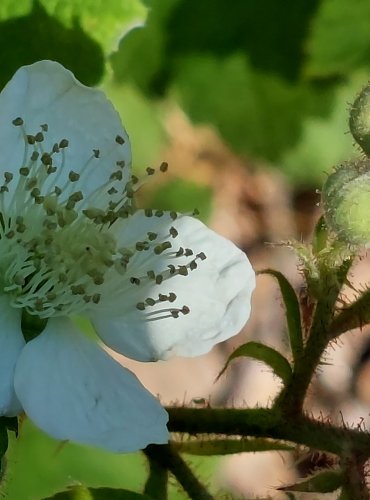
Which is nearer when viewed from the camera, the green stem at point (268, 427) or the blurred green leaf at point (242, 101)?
the green stem at point (268, 427)

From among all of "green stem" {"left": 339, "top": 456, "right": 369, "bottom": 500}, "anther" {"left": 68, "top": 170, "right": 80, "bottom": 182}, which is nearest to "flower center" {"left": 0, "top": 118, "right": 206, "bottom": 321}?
"anther" {"left": 68, "top": 170, "right": 80, "bottom": 182}

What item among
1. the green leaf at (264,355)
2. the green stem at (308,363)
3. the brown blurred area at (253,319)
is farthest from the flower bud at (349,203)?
the brown blurred area at (253,319)

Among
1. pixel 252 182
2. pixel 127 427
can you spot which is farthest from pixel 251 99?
pixel 127 427

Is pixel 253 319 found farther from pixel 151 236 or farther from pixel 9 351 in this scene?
pixel 9 351

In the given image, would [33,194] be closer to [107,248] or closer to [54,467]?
[107,248]

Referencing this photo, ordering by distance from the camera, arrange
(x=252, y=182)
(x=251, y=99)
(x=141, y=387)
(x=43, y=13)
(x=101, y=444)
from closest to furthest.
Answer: (x=101, y=444) → (x=141, y=387) → (x=43, y=13) → (x=251, y=99) → (x=252, y=182)

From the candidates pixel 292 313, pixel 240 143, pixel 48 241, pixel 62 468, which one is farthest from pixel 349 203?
pixel 240 143

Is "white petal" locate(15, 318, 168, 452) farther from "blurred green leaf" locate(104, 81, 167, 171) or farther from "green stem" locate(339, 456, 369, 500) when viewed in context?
"blurred green leaf" locate(104, 81, 167, 171)

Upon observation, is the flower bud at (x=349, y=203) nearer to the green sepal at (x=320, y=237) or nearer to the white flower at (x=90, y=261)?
the green sepal at (x=320, y=237)
